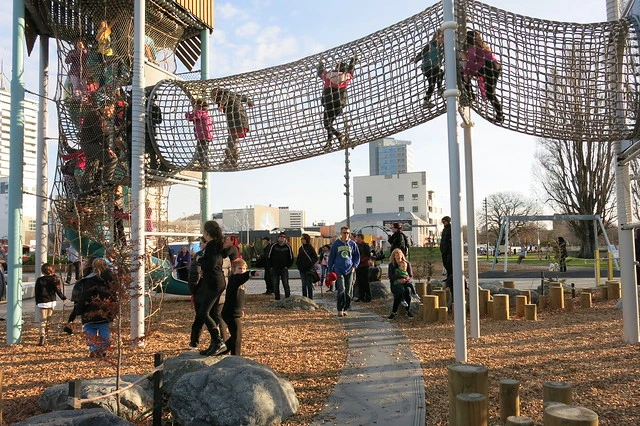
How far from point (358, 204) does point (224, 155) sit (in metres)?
79.1

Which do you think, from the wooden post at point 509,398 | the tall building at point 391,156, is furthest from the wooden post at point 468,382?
the tall building at point 391,156

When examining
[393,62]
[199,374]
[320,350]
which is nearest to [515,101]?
[393,62]

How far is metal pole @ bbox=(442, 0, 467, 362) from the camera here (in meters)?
4.99

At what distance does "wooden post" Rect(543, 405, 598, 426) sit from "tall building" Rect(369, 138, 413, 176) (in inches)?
5089

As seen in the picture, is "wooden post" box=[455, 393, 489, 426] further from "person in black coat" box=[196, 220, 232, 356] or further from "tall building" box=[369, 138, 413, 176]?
"tall building" box=[369, 138, 413, 176]

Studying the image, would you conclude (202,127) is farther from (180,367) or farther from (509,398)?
(509,398)

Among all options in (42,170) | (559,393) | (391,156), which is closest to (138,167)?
(42,170)

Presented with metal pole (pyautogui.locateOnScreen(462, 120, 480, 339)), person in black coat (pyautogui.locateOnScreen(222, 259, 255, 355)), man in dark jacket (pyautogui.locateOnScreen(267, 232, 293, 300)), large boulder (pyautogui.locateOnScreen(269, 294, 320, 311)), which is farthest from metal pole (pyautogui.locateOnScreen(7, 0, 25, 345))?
metal pole (pyautogui.locateOnScreen(462, 120, 480, 339))

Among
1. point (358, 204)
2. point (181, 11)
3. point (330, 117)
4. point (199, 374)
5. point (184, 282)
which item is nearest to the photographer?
point (199, 374)

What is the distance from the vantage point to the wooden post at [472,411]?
290 centimetres

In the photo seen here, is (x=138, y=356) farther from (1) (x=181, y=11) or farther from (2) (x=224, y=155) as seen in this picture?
(1) (x=181, y=11)

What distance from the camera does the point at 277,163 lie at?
655cm

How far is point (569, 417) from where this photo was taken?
8.06 feet

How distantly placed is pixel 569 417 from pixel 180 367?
315 centimetres
